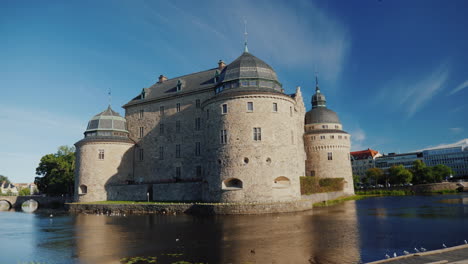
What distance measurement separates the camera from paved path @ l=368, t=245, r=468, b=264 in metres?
9.82

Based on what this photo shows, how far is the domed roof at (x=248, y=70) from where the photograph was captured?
1416 inches

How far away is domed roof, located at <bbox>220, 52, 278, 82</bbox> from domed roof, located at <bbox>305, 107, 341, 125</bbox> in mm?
23275

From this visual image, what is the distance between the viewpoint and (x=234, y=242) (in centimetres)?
1712

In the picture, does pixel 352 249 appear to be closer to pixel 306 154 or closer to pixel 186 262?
pixel 186 262

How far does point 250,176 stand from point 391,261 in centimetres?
2219

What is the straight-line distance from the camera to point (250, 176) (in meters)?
32.4

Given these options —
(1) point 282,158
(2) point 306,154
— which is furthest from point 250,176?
(2) point 306,154

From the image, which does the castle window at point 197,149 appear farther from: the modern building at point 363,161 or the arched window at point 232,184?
the modern building at point 363,161

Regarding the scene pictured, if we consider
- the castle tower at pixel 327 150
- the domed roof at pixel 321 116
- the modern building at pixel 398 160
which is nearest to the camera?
the castle tower at pixel 327 150

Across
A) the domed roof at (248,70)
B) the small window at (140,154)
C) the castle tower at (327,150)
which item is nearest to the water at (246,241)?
the domed roof at (248,70)

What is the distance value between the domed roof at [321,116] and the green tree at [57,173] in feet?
146

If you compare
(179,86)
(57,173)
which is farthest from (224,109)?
(57,173)

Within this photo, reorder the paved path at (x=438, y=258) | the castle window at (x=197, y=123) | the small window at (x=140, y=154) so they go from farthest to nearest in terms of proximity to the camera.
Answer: the small window at (x=140, y=154) < the castle window at (x=197, y=123) < the paved path at (x=438, y=258)

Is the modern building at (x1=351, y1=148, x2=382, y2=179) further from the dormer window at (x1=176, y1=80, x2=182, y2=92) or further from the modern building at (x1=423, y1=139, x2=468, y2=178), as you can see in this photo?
the dormer window at (x1=176, y1=80, x2=182, y2=92)
